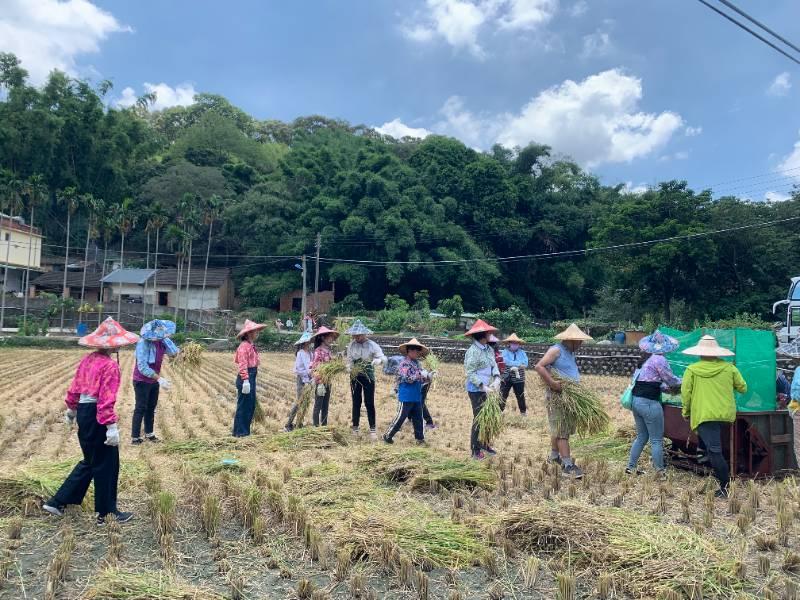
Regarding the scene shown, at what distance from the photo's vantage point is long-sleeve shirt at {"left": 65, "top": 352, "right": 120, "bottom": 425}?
15.9 feet

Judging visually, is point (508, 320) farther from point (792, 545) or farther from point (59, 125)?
point (59, 125)

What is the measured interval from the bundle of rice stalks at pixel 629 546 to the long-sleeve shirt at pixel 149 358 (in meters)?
5.57

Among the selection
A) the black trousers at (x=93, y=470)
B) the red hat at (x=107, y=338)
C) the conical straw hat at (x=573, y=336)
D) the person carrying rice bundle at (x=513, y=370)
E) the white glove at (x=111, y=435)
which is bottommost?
the black trousers at (x=93, y=470)

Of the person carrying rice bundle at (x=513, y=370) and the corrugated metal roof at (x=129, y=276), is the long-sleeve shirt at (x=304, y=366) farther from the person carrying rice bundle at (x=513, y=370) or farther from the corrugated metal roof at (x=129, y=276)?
the corrugated metal roof at (x=129, y=276)

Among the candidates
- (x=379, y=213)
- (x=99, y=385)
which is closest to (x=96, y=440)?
(x=99, y=385)

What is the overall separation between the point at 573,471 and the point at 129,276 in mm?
44295

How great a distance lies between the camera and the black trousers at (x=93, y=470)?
4926mm

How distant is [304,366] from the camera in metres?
9.54

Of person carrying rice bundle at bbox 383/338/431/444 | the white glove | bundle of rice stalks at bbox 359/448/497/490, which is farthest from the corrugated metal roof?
the white glove

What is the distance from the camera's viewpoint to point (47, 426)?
30.7ft

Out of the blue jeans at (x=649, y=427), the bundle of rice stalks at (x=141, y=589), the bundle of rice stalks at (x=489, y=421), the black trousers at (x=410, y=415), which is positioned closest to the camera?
the bundle of rice stalks at (x=141, y=589)

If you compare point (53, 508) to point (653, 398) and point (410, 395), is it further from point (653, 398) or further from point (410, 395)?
point (653, 398)

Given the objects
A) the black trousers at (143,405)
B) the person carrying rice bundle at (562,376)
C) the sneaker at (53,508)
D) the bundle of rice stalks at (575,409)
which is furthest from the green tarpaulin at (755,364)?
the black trousers at (143,405)

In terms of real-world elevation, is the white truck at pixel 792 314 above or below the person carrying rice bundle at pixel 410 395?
above
